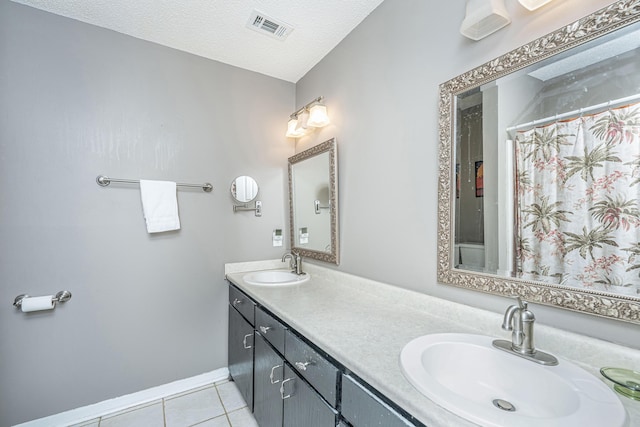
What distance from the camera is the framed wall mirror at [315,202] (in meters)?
1.91

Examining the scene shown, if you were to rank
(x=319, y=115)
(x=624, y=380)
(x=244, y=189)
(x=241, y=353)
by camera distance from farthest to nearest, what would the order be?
1. (x=244, y=189)
2. (x=319, y=115)
3. (x=241, y=353)
4. (x=624, y=380)

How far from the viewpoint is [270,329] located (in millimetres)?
1395

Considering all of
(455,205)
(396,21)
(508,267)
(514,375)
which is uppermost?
(396,21)

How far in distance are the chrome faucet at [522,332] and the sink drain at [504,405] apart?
0.14m

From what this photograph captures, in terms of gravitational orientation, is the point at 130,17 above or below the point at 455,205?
above

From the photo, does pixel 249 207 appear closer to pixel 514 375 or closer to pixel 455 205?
pixel 455 205

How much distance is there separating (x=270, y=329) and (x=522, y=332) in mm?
1048

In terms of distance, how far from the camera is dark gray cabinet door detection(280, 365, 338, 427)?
0.96m

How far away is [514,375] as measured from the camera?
827 millimetres

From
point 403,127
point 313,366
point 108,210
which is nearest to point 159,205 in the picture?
point 108,210

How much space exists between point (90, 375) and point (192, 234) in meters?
1.03

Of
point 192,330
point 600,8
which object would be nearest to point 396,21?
point 600,8

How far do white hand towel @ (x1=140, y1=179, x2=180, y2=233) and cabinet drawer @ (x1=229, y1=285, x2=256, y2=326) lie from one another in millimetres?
613

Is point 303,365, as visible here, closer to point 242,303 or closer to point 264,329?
point 264,329
